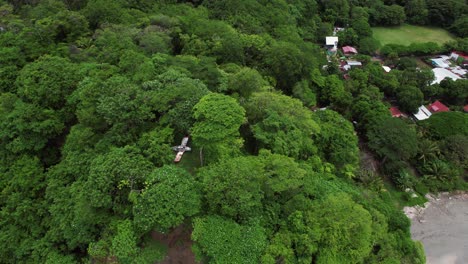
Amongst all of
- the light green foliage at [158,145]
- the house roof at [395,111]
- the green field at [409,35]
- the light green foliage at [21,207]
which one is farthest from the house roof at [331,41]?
the light green foliage at [21,207]

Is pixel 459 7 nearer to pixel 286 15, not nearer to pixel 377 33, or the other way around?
pixel 377 33

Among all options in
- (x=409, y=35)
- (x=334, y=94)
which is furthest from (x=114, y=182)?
(x=409, y=35)

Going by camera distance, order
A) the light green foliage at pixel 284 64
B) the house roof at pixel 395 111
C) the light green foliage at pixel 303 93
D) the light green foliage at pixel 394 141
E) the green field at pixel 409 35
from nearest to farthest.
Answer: the light green foliage at pixel 394 141 → the light green foliage at pixel 303 93 → the light green foliage at pixel 284 64 → the house roof at pixel 395 111 → the green field at pixel 409 35

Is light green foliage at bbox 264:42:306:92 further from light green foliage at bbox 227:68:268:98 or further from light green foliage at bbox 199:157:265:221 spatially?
light green foliage at bbox 199:157:265:221

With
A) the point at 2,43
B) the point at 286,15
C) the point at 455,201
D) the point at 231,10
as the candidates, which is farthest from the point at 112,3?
the point at 455,201

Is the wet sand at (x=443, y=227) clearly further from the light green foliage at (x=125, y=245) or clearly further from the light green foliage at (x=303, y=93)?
the light green foliage at (x=125, y=245)

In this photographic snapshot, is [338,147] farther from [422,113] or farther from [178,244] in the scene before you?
[422,113]
